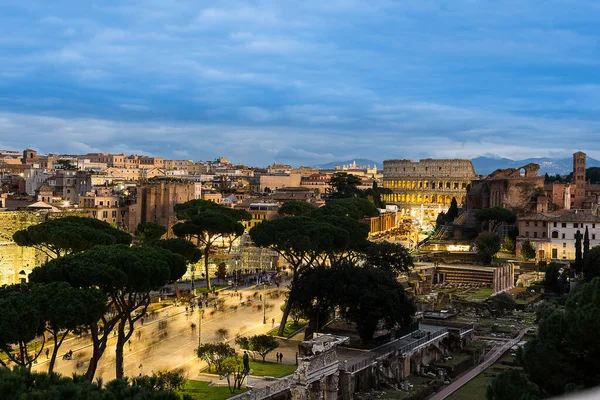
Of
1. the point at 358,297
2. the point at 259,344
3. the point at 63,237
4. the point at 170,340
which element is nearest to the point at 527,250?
the point at 358,297

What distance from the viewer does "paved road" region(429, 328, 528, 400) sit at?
31.0m

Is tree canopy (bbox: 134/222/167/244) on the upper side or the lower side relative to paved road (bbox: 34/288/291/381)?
upper

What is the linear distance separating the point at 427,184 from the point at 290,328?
101 meters

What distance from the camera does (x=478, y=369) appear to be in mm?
35188

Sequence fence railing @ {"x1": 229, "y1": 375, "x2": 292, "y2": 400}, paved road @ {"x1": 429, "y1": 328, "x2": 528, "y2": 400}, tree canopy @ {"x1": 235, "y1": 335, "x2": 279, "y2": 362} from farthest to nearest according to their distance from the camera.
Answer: tree canopy @ {"x1": 235, "y1": 335, "x2": 279, "y2": 362}
paved road @ {"x1": 429, "y1": 328, "x2": 528, "y2": 400}
fence railing @ {"x1": 229, "y1": 375, "x2": 292, "y2": 400}

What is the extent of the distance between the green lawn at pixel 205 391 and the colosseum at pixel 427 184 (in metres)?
102

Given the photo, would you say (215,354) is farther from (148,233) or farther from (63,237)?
(148,233)

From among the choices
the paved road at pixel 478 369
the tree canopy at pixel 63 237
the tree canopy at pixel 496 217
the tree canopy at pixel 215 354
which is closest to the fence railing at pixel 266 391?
the tree canopy at pixel 215 354

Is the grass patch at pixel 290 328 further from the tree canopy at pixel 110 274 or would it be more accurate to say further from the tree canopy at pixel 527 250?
the tree canopy at pixel 527 250

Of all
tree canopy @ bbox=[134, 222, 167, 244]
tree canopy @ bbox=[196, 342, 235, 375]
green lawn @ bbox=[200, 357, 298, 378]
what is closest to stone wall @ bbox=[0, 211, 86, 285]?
tree canopy @ bbox=[134, 222, 167, 244]

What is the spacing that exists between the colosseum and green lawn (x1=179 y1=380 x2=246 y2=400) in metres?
102

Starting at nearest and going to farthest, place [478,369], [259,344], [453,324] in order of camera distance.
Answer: [259,344] → [478,369] → [453,324]

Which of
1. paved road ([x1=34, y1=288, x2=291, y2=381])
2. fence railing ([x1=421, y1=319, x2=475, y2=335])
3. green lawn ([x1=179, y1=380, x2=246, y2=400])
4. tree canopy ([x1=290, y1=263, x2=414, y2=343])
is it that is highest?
tree canopy ([x1=290, y1=263, x2=414, y2=343])

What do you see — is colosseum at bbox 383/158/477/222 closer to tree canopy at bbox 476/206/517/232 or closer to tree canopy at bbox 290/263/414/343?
tree canopy at bbox 476/206/517/232
